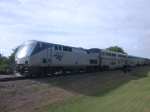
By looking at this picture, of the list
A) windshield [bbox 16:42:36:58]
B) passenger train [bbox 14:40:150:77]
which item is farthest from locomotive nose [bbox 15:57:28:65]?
windshield [bbox 16:42:36:58]

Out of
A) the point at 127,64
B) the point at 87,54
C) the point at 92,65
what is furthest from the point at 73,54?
the point at 127,64

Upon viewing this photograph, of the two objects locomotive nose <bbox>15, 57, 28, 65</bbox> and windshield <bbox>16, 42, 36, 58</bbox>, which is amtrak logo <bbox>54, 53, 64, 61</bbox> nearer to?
windshield <bbox>16, 42, 36, 58</bbox>

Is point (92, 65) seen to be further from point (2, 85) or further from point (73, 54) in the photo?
point (2, 85)

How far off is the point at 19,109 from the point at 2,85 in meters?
3.09

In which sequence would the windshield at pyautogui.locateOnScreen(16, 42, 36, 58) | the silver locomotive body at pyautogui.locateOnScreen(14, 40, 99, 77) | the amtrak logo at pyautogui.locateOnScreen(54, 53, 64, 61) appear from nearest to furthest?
the silver locomotive body at pyautogui.locateOnScreen(14, 40, 99, 77) → the windshield at pyautogui.locateOnScreen(16, 42, 36, 58) → the amtrak logo at pyautogui.locateOnScreen(54, 53, 64, 61)

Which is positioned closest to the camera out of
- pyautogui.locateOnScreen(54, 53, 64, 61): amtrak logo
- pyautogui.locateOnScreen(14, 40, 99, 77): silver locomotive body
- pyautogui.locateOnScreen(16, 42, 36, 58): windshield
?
pyautogui.locateOnScreen(14, 40, 99, 77): silver locomotive body

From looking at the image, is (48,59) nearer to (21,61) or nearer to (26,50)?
(26,50)

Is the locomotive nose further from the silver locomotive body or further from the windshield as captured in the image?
the windshield

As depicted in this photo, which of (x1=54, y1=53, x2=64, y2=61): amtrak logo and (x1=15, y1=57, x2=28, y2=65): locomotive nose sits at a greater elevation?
(x1=54, y1=53, x2=64, y2=61): amtrak logo

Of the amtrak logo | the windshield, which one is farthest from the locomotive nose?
the amtrak logo

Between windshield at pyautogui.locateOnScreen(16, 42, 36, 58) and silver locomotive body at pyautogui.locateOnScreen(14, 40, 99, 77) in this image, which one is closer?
silver locomotive body at pyautogui.locateOnScreen(14, 40, 99, 77)

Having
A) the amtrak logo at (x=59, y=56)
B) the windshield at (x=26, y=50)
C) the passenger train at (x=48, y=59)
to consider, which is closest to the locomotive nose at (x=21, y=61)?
the passenger train at (x=48, y=59)

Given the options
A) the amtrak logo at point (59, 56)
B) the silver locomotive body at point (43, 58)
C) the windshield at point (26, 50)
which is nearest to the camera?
the silver locomotive body at point (43, 58)

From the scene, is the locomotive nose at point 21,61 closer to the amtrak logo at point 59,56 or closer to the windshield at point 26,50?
the windshield at point 26,50
